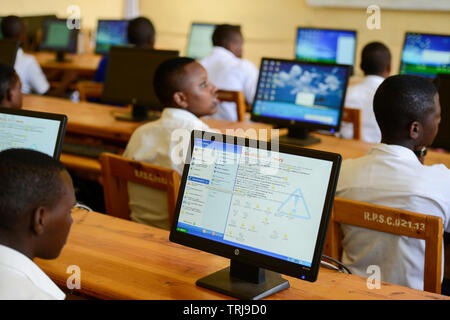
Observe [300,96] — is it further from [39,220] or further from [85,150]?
[39,220]

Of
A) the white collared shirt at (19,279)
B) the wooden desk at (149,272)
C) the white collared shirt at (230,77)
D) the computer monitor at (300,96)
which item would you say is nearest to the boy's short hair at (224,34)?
the white collared shirt at (230,77)

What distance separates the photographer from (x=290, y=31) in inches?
288

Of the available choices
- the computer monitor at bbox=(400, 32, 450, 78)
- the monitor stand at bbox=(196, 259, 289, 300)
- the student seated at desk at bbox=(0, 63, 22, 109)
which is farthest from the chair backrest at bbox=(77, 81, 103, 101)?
the monitor stand at bbox=(196, 259, 289, 300)

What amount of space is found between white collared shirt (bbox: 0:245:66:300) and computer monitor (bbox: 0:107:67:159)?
31.7 inches

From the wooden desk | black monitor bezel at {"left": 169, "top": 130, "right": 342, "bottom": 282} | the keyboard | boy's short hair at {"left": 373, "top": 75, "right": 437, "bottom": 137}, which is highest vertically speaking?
boy's short hair at {"left": 373, "top": 75, "right": 437, "bottom": 137}

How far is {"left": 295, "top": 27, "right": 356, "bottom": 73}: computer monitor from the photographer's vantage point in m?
5.34

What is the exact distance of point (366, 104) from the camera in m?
3.96

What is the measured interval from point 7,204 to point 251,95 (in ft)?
11.6

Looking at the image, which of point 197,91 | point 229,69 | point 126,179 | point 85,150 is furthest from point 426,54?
point 126,179

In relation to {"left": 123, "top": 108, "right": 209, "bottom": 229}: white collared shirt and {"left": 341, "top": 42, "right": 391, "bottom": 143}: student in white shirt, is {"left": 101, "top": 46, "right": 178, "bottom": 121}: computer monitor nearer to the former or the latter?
{"left": 123, "top": 108, "right": 209, "bottom": 229}: white collared shirt

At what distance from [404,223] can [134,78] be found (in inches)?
98.5
